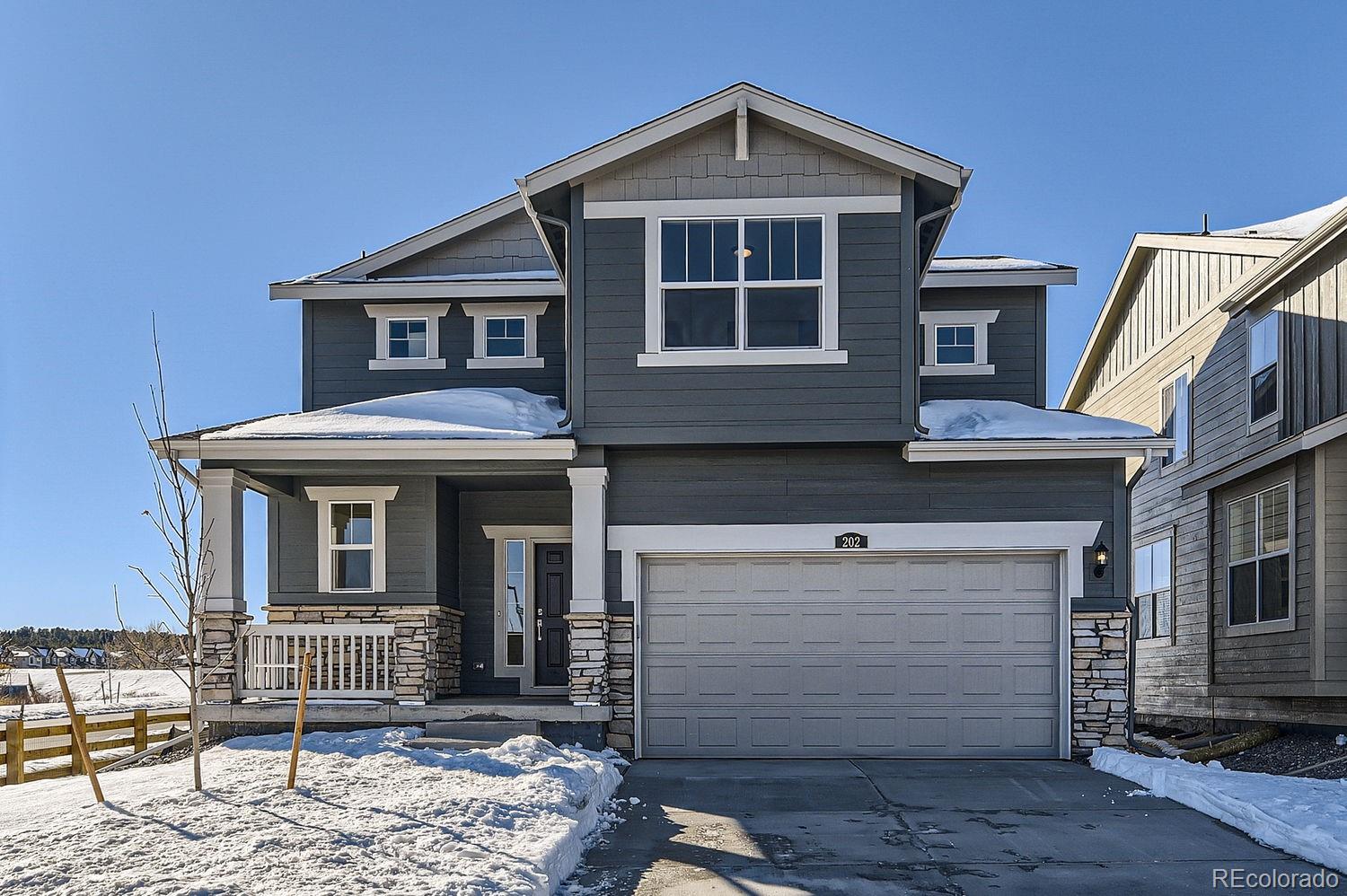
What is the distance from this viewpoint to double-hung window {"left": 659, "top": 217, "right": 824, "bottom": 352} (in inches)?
457

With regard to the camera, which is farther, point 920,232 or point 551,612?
point 551,612

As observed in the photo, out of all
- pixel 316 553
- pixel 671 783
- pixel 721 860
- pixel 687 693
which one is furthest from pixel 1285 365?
pixel 316 553

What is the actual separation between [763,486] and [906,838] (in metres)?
4.67

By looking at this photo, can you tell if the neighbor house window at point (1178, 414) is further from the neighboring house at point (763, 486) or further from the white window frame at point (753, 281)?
the white window frame at point (753, 281)

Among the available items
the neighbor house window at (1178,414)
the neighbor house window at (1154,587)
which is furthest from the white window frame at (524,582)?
the neighbor house window at (1154,587)

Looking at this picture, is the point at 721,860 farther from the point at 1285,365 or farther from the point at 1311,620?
the point at 1285,365

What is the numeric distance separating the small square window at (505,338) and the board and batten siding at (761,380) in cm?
333

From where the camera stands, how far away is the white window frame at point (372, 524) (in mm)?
12883

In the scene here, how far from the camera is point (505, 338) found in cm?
1486

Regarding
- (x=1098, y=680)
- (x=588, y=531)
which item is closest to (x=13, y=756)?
(x=588, y=531)

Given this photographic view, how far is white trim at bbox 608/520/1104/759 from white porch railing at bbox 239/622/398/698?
8.24 feet

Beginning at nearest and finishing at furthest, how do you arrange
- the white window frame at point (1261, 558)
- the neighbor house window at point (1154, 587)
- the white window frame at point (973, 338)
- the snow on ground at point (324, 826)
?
the snow on ground at point (324, 826) → the white window frame at point (1261, 558) → the white window frame at point (973, 338) → the neighbor house window at point (1154, 587)

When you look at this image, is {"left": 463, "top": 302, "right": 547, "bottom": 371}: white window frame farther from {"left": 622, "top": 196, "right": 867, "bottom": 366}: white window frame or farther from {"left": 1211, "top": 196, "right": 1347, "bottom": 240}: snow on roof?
{"left": 1211, "top": 196, "right": 1347, "bottom": 240}: snow on roof

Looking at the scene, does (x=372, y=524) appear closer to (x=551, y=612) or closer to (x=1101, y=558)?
(x=551, y=612)
